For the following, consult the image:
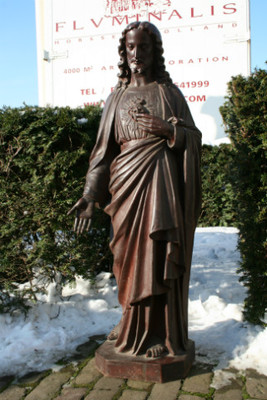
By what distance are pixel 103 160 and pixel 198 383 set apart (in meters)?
1.80

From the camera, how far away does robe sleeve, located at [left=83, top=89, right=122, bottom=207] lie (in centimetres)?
312

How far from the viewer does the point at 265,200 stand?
11.7 feet

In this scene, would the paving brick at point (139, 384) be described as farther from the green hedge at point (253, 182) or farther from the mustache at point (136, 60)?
the mustache at point (136, 60)

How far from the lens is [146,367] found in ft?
9.43

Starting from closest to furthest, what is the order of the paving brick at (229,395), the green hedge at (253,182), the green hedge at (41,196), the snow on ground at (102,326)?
the paving brick at (229,395)
the snow on ground at (102,326)
the green hedge at (253,182)
the green hedge at (41,196)

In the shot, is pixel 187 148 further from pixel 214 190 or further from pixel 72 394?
pixel 214 190

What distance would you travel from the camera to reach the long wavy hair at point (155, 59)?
2.95 metres

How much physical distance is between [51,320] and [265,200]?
2365mm

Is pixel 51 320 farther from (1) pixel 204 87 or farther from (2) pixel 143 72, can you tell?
(1) pixel 204 87

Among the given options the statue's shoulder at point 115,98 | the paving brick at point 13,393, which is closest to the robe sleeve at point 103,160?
the statue's shoulder at point 115,98

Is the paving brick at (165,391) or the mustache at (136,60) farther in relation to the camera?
the mustache at (136,60)

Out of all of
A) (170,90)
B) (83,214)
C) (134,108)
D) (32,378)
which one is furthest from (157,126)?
(32,378)

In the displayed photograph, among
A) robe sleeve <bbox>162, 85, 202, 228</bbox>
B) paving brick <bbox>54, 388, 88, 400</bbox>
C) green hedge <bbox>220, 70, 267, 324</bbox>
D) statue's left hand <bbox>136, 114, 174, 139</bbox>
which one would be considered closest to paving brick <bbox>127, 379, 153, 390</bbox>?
paving brick <bbox>54, 388, 88, 400</bbox>

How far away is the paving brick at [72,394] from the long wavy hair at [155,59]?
7.57ft
